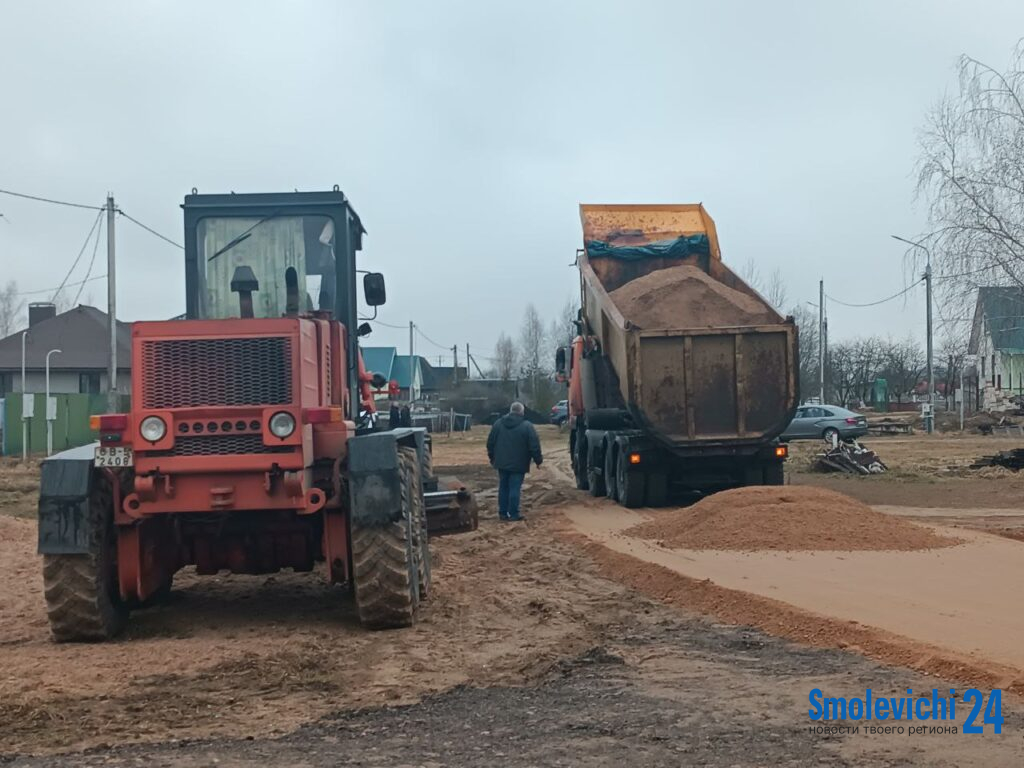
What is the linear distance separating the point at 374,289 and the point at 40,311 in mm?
54723

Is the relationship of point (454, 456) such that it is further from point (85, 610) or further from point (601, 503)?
point (85, 610)

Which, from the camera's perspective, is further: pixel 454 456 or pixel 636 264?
pixel 454 456

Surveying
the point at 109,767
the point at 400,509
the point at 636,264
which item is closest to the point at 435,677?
the point at 400,509

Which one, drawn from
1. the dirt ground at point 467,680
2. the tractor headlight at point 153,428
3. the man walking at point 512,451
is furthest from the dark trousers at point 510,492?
the tractor headlight at point 153,428

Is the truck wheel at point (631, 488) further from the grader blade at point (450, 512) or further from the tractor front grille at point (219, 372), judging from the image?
the tractor front grille at point (219, 372)

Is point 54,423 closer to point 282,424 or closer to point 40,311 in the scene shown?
point 40,311

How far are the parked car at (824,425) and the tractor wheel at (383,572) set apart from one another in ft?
104

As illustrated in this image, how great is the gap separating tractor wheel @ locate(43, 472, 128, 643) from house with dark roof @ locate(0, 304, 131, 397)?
45.3 metres

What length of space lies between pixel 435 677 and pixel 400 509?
1.57 meters

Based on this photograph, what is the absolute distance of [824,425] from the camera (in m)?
39.1

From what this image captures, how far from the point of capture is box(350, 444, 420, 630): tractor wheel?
333 inches

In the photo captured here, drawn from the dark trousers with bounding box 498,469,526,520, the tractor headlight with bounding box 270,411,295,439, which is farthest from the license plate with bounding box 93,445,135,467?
the dark trousers with bounding box 498,469,526,520

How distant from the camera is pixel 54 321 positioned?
57750 millimetres

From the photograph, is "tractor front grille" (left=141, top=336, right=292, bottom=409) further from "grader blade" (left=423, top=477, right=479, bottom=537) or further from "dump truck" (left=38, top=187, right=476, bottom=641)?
"grader blade" (left=423, top=477, right=479, bottom=537)
